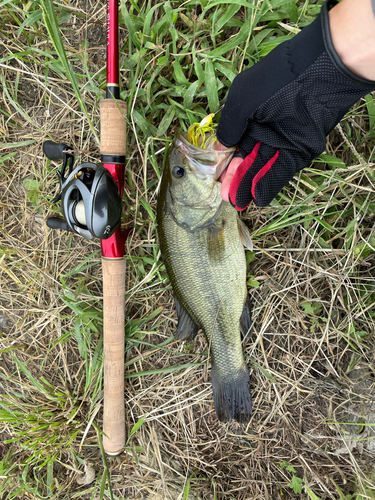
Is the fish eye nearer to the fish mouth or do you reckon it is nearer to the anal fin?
the fish mouth

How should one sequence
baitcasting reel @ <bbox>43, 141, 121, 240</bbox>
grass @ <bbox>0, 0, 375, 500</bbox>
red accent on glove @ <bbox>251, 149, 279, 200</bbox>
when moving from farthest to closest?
1. grass @ <bbox>0, 0, 375, 500</bbox>
2. red accent on glove @ <bbox>251, 149, 279, 200</bbox>
3. baitcasting reel @ <bbox>43, 141, 121, 240</bbox>

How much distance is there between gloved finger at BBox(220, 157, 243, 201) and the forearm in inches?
26.1

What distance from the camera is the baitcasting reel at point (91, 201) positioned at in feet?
4.85

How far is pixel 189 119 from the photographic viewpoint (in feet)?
6.04

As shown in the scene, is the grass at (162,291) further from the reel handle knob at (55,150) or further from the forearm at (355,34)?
the forearm at (355,34)

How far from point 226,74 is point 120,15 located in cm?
75

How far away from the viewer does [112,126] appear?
5.59 ft

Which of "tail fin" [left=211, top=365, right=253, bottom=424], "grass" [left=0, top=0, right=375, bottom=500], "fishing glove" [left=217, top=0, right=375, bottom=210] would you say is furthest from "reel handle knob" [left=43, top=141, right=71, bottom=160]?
"tail fin" [left=211, top=365, right=253, bottom=424]

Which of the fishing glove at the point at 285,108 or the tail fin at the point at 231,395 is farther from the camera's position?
the tail fin at the point at 231,395

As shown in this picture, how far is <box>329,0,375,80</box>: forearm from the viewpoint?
1.10 m

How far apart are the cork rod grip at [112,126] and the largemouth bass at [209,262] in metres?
0.31

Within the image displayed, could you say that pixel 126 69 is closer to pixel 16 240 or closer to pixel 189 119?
pixel 189 119

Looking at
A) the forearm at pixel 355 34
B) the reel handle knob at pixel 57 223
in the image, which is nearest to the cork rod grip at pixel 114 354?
the reel handle knob at pixel 57 223

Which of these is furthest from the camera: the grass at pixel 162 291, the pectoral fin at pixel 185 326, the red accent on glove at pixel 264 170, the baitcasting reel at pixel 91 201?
the pectoral fin at pixel 185 326
